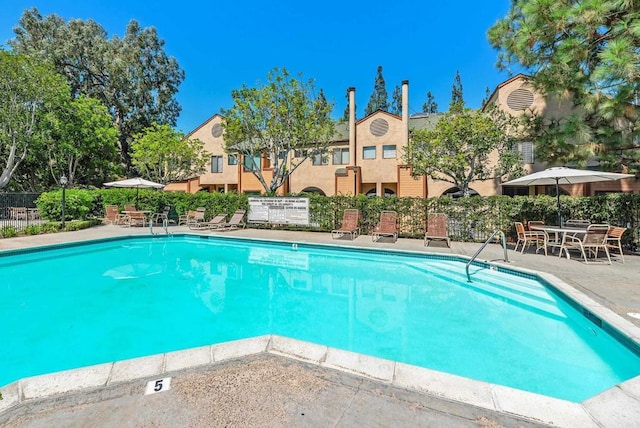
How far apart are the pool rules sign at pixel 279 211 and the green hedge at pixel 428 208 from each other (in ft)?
1.04

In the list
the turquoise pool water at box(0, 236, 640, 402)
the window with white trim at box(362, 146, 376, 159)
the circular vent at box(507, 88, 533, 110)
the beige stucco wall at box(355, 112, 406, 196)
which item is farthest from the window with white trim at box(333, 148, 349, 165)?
the turquoise pool water at box(0, 236, 640, 402)

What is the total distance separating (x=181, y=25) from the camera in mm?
21078

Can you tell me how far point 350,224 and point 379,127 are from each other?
13.3m

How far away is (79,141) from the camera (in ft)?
75.7

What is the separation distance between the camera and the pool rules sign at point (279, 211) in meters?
15.8

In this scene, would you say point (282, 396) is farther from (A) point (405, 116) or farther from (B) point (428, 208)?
(A) point (405, 116)

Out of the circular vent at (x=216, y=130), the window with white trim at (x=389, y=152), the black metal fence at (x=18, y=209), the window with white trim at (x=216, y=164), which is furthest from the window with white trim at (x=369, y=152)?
the black metal fence at (x=18, y=209)

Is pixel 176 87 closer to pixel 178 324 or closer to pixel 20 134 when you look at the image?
pixel 20 134

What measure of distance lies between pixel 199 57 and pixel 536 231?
→ 25.9 meters

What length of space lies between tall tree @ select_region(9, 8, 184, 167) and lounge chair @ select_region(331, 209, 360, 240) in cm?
2662

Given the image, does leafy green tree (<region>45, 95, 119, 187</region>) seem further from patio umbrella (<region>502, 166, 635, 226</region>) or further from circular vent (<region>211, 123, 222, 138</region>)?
patio umbrella (<region>502, 166, 635, 226</region>)

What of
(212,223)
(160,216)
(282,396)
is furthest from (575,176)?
(160,216)

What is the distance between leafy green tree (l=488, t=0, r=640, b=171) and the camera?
10078 millimetres

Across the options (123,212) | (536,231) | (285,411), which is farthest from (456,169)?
(123,212)
